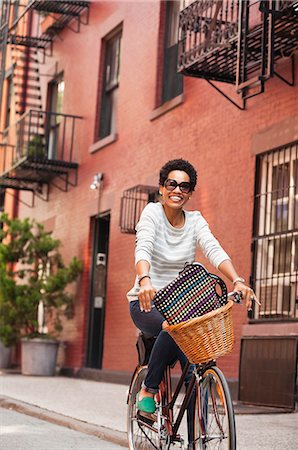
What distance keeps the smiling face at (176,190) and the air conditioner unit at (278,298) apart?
231 inches

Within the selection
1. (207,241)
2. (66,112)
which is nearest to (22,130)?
(66,112)

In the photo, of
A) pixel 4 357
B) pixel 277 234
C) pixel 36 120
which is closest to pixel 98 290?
pixel 4 357

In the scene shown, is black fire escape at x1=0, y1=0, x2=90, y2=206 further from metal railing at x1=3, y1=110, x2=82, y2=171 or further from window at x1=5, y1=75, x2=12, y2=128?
window at x1=5, y1=75, x2=12, y2=128

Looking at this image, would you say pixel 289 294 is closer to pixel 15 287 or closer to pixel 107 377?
pixel 107 377

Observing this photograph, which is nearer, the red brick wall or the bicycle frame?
A: the bicycle frame

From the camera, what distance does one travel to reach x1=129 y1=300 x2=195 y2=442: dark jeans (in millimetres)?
5805

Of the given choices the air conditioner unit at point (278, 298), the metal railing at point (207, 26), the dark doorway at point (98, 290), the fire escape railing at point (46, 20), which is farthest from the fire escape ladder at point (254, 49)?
the fire escape railing at point (46, 20)

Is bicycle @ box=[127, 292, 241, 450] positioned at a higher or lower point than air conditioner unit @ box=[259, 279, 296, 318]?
lower

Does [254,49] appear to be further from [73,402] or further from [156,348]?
[156,348]

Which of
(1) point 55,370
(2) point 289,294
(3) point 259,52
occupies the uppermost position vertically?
(3) point 259,52

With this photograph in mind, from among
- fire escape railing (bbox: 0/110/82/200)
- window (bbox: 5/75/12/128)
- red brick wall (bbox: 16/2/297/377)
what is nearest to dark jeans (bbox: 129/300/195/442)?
red brick wall (bbox: 16/2/297/377)

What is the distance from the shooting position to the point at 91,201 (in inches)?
731

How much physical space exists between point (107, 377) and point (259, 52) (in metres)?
7.00

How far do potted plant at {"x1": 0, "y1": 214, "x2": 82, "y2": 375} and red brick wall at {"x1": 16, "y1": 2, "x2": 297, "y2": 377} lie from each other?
1.12 feet
